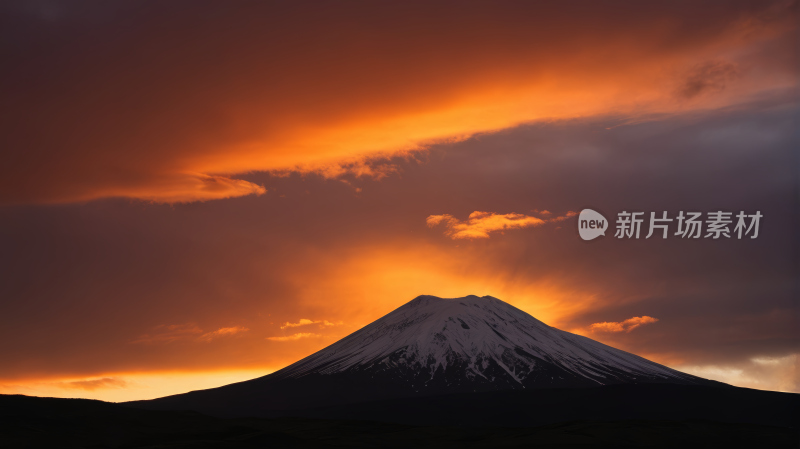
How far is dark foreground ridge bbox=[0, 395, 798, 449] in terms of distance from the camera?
5925 inches

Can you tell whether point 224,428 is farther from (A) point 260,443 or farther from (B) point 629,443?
(B) point 629,443

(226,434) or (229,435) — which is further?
(226,434)

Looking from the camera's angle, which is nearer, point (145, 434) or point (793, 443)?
point (145, 434)

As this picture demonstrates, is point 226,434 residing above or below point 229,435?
above

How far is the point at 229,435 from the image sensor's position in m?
168

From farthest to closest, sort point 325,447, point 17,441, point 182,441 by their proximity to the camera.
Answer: point 325,447
point 182,441
point 17,441

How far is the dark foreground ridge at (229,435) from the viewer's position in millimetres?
150500

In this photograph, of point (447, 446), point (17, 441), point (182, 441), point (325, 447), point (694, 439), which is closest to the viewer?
point (17, 441)

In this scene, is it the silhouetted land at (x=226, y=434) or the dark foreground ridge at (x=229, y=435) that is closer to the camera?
the dark foreground ridge at (x=229, y=435)

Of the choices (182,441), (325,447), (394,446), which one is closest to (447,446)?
(394,446)

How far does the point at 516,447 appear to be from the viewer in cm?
17238

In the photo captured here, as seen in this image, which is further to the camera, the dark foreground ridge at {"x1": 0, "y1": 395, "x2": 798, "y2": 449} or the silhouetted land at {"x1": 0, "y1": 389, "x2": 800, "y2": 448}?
the silhouetted land at {"x1": 0, "y1": 389, "x2": 800, "y2": 448}

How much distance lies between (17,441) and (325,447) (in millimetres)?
61668

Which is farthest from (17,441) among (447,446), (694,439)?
→ (694,439)
